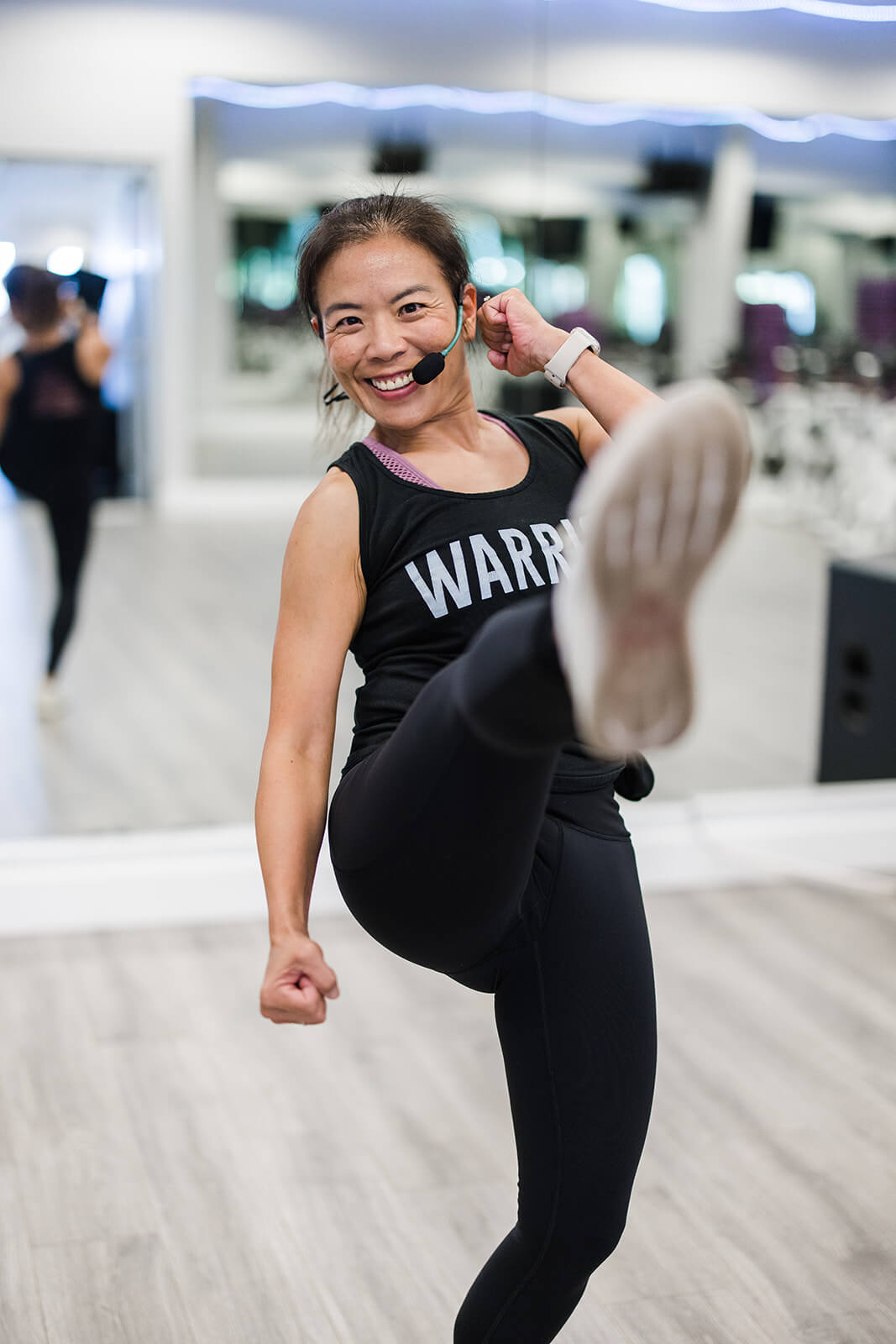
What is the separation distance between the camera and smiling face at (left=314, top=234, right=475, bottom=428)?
1.32m

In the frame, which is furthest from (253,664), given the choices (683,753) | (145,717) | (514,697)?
(514,697)

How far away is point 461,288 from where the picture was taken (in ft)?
4.64

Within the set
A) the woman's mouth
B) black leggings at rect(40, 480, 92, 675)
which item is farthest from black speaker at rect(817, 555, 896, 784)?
the woman's mouth

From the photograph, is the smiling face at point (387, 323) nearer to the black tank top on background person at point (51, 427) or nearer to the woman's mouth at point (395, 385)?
the woman's mouth at point (395, 385)

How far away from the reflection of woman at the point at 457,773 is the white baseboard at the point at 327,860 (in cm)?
194

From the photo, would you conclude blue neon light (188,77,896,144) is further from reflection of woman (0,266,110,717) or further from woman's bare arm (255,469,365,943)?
woman's bare arm (255,469,365,943)

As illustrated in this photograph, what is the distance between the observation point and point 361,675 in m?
3.35

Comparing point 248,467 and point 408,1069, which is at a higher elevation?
point 248,467

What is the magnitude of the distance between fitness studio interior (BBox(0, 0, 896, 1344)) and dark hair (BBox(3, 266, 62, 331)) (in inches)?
0.5

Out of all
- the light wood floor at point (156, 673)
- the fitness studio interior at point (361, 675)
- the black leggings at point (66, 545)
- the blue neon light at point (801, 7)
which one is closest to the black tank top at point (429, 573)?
the fitness studio interior at point (361, 675)

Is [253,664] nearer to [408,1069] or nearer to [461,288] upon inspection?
[408,1069]

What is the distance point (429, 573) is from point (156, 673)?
225 centimetres

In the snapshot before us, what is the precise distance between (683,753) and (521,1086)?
8.64 feet

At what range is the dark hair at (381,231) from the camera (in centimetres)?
133
